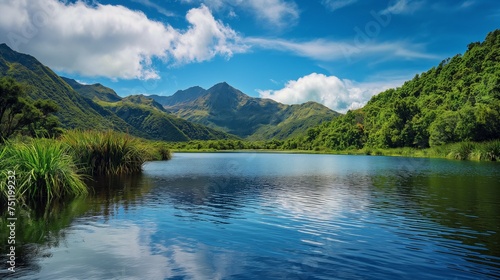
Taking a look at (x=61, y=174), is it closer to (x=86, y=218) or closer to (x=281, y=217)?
(x=86, y=218)

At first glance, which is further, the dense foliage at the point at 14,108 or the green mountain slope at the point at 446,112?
the green mountain slope at the point at 446,112

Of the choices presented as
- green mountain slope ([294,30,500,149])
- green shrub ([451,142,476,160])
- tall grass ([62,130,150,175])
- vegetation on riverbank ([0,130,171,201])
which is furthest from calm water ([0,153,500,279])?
green mountain slope ([294,30,500,149])

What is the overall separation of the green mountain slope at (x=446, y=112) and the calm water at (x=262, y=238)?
2993 inches

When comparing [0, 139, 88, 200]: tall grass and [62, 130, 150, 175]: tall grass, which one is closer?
[0, 139, 88, 200]: tall grass

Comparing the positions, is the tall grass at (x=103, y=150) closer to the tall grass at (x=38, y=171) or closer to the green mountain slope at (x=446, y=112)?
the tall grass at (x=38, y=171)

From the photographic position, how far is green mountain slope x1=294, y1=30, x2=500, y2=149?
3378 inches

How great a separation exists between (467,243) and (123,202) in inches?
696

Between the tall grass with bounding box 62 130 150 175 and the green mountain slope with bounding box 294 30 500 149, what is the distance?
83748mm

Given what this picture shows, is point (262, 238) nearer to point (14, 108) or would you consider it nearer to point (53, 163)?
point (53, 163)

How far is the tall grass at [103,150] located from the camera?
32562mm

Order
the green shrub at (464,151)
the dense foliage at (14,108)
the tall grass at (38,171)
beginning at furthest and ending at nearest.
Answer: the green shrub at (464,151), the dense foliage at (14,108), the tall grass at (38,171)

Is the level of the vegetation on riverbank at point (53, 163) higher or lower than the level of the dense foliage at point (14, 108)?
lower

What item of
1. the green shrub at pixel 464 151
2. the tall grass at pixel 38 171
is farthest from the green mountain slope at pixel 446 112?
the tall grass at pixel 38 171

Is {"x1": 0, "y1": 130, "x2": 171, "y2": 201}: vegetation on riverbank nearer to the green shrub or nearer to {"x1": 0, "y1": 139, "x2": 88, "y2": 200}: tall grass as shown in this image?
{"x1": 0, "y1": 139, "x2": 88, "y2": 200}: tall grass
